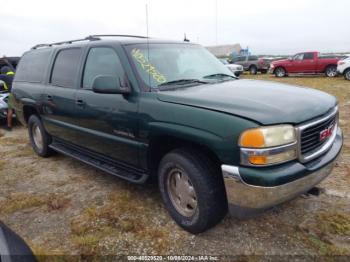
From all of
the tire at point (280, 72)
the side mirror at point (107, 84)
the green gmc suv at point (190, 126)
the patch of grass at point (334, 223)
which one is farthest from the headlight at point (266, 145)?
the tire at point (280, 72)

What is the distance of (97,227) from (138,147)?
858 mm

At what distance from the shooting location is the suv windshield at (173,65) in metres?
2.94

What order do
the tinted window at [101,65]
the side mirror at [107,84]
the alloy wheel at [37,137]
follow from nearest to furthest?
the side mirror at [107,84] < the tinted window at [101,65] < the alloy wheel at [37,137]

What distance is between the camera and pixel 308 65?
18219 millimetres

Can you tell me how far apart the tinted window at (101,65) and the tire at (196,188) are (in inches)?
41.7

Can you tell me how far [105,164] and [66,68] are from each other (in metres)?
1.48

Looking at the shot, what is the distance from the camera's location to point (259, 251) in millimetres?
2377

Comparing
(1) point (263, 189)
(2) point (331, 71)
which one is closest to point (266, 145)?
(1) point (263, 189)

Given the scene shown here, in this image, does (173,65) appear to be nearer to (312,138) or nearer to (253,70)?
(312,138)

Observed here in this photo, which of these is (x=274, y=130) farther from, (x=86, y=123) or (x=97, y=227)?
(x=86, y=123)

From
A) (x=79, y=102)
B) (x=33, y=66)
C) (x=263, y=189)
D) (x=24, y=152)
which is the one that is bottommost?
(x=24, y=152)

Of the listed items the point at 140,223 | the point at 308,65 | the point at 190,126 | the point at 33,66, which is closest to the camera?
the point at 190,126

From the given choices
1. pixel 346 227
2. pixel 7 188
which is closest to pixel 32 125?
pixel 7 188

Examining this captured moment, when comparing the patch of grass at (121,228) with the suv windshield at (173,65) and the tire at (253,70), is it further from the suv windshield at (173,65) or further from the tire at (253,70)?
the tire at (253,70)
